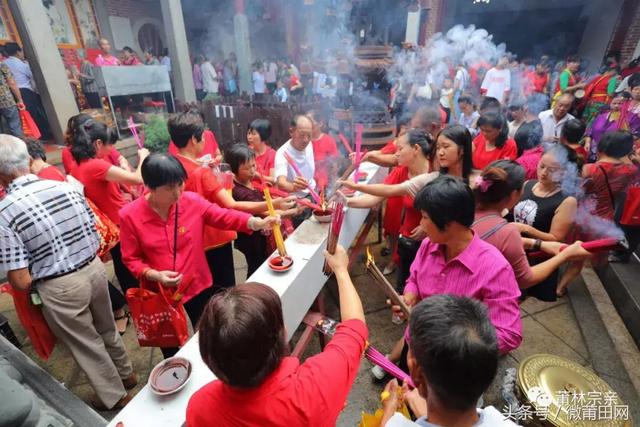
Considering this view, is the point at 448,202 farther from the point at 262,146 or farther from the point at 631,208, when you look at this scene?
the point at 631,208

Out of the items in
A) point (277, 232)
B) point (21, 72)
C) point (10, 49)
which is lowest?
point (277, 232)

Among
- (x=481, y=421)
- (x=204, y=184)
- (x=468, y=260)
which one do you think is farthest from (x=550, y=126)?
(x=481, y=421)

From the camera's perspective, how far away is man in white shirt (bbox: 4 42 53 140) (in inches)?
295

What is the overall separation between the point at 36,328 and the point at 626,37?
687 inches

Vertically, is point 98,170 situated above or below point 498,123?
below

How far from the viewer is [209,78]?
529 inches

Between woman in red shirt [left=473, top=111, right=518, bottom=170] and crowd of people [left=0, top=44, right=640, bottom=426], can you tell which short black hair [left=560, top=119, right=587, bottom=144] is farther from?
woman in red shirt [left=473, top=111, right=518, bottom=170]

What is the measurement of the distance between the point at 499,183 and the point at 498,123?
2.68 metres

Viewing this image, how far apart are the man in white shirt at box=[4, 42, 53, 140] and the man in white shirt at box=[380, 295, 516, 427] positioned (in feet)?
33.6

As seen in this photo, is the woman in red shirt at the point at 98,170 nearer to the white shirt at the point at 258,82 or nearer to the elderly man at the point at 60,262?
the elderly man at the point at 60,262

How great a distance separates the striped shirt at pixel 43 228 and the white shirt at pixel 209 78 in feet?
40.8

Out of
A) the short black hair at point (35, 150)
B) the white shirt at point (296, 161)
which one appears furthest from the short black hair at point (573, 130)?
the short black hair at point (35, 150)

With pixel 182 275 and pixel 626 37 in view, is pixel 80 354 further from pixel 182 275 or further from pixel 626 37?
pixel 626 37

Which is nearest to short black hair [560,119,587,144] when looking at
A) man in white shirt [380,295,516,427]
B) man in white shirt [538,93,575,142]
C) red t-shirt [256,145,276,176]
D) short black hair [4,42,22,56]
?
man in white shirt [538,93,575,142]
